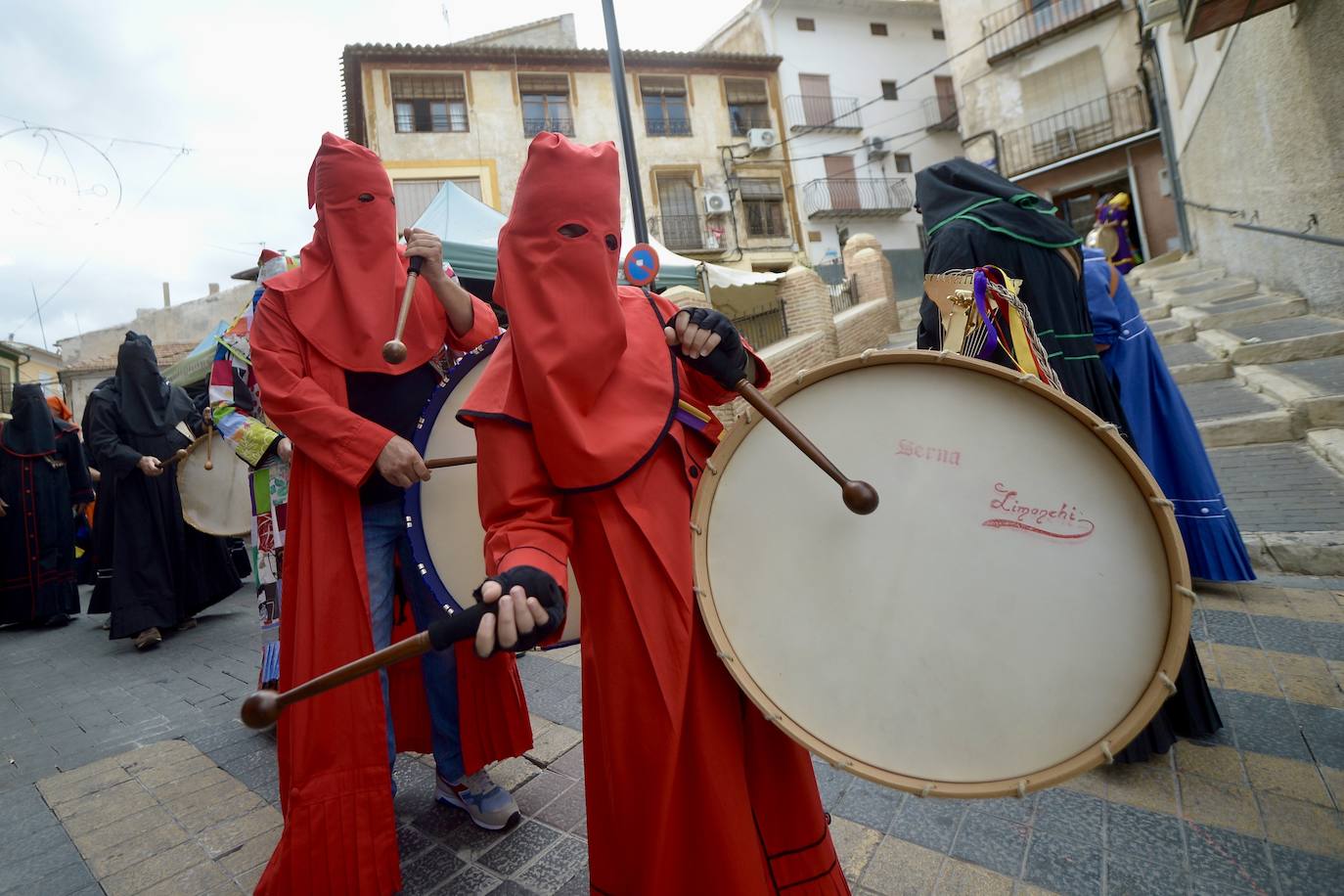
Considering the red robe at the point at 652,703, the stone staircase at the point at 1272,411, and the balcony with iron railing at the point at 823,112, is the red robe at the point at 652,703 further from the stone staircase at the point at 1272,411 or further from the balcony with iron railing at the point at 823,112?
the balcony with iron railing at the point at 823,112

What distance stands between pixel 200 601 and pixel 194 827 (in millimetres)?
3745

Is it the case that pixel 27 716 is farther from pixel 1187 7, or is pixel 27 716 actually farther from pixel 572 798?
pixel 1187 7

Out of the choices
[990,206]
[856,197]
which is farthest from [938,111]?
[990,206]

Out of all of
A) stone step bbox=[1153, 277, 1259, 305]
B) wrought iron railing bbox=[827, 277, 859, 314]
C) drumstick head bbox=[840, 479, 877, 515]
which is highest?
wrought iron railing bbox=[827, 277, 859, 314]

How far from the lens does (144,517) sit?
17.3 feet

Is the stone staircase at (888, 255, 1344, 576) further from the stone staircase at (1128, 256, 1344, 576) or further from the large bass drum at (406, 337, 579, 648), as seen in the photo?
the large bass drum at (406, 337, 579, 648)

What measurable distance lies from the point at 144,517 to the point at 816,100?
1043 inches

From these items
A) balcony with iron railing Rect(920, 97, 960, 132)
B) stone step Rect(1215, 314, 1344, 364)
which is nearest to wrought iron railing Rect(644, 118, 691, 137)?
balcony with iron railing Rect(920, 97, 960, 132)

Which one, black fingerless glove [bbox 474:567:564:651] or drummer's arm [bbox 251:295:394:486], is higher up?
drummer's arm [bbox 251:295:394:486]

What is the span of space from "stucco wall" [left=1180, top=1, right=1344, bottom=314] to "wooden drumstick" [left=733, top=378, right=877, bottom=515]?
22.7 ft

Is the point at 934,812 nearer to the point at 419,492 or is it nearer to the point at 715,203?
the point at 419,492

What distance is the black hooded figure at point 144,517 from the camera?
5070 mm

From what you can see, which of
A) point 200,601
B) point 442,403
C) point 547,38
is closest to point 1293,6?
point 442,403

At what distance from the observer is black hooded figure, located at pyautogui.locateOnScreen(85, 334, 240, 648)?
507 cm
